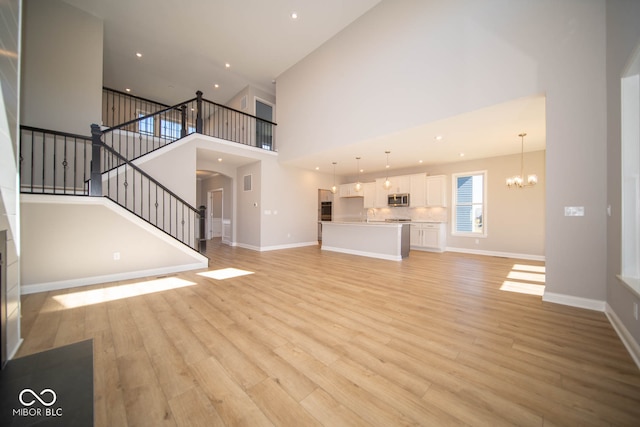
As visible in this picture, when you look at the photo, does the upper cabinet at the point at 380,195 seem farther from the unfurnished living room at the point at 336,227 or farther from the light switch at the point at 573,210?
the light switch at the point at 573,210

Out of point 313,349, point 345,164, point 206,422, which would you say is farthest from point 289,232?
point 206,422

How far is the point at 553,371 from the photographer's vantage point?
1.67 metres

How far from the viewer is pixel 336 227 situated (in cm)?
720

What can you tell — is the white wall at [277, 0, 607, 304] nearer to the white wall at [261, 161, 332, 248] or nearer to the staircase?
the white wall at [261, 161, 332, 248]

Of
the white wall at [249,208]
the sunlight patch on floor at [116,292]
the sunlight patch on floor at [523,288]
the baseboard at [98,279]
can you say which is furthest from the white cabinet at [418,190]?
the sunlight patch on floor at [116,292]

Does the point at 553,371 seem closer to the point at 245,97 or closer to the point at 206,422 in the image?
the point at 206,422

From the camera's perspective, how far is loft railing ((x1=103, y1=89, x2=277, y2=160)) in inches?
220

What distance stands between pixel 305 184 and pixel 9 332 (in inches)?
291

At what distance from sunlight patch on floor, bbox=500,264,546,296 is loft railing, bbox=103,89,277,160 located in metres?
7.07

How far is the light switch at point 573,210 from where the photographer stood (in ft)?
9.32

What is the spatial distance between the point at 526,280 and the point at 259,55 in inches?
330

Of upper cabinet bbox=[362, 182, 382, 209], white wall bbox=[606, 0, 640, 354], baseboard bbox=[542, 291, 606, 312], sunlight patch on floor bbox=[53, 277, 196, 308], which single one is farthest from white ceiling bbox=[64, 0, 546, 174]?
sunlight patch on floor bbox=[53, 277, 196, 308]

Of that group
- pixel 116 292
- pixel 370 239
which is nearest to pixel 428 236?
pixel 370 239

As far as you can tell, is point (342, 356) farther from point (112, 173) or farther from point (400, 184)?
point (400, 184)
